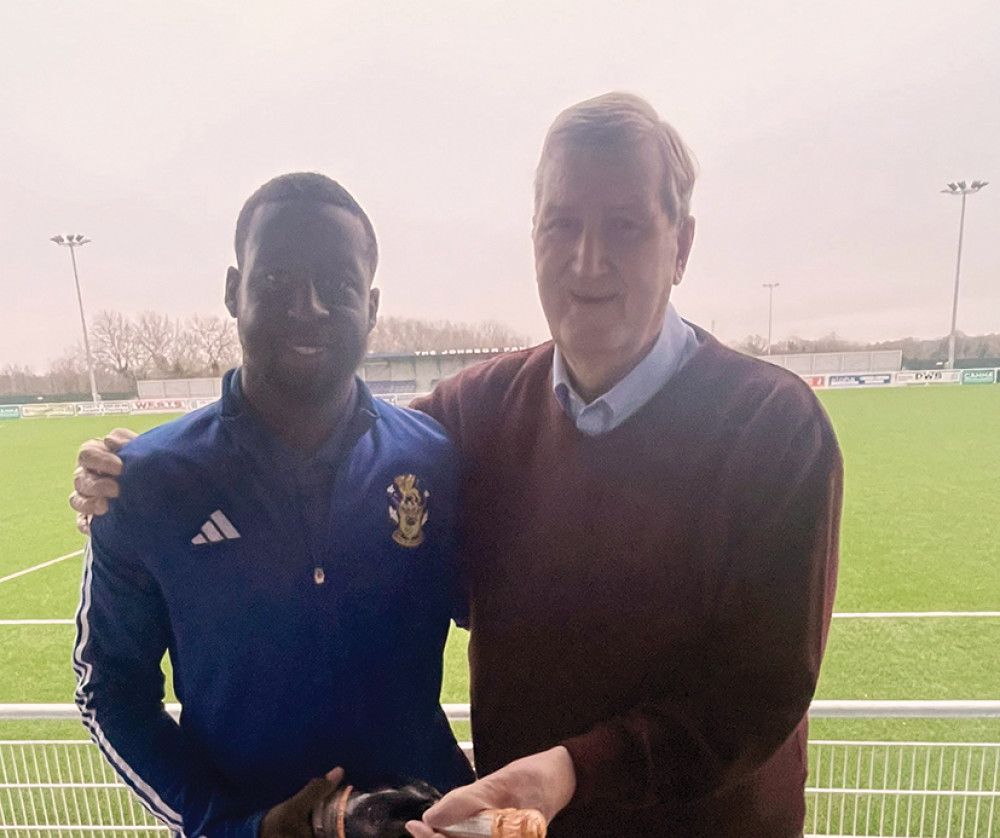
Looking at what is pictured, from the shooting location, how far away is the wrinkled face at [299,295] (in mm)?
788

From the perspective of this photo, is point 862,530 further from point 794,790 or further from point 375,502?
point 375,502

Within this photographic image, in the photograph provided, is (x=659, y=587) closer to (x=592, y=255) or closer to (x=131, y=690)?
(x=592, y=255)

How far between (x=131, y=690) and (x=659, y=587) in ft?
2.30

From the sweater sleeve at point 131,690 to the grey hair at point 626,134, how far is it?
71cm

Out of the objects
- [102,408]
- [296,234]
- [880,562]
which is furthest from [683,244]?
[102,408]

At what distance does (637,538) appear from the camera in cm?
86

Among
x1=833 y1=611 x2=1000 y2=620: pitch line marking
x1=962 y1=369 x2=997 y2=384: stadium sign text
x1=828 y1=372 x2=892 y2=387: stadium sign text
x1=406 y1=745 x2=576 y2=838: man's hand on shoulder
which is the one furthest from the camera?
x1=962 y1=369 x2=997 y2=384: stadium sign text

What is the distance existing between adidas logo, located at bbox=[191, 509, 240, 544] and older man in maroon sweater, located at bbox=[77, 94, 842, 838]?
0.46ft

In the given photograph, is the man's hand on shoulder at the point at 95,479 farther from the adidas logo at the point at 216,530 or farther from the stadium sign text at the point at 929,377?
the stadium sign text at the point at 929,377

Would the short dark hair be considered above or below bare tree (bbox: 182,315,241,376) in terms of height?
above

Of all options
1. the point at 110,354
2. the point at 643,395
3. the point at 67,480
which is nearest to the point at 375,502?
the point at 643,395

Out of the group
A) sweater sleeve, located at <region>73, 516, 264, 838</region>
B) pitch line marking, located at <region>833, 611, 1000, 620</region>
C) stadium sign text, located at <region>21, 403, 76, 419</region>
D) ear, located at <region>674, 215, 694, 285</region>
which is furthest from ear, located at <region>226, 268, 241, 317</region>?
stadium sign text, located at <region>21, 403, 76, 419</region>

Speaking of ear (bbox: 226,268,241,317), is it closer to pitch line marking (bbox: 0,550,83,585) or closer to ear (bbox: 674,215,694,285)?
ear (bbox: 674,215,694,285)

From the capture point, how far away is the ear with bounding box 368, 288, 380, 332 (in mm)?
860
